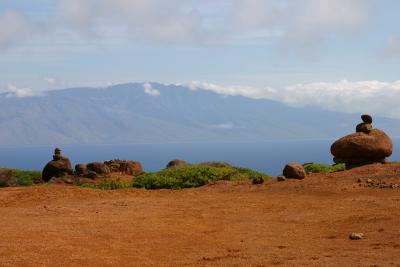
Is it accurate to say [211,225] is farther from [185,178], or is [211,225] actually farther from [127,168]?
[127,168]

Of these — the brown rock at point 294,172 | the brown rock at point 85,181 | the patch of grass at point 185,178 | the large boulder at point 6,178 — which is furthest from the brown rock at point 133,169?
the brown rock at point 294,172

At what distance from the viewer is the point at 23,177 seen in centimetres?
4297

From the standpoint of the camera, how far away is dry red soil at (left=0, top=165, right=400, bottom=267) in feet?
47.6

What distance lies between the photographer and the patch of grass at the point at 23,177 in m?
41.5

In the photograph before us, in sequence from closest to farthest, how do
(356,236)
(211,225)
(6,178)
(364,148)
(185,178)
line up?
1. (356,236)
2. (211,225)
3. (364,148)
4. (185,178)
5. (6,178)

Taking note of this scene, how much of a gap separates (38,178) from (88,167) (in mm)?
3842

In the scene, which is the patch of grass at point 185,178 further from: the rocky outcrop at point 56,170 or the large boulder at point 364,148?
the rocky outcrop at point 56,170

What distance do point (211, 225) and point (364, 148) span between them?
16.0 m

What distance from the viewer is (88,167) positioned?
4491cm

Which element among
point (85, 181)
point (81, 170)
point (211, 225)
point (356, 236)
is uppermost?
point (81, 170)

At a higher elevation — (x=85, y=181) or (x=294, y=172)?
(x=294, y=172)

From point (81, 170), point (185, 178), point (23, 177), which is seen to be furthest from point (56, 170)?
point (185, 178)

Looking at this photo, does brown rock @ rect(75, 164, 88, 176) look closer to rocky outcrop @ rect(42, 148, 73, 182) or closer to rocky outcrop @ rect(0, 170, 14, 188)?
rocky outcrop @ rect(42, 148, 73, 182)

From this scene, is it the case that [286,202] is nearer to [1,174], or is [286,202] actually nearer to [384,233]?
[384,233]
